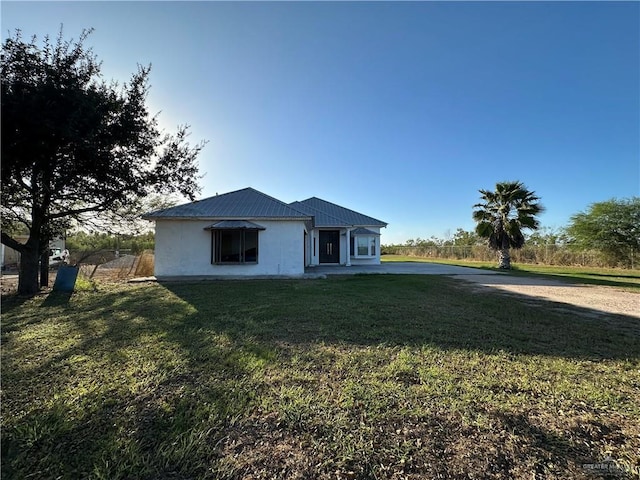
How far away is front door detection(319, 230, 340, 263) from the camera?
69.1ft

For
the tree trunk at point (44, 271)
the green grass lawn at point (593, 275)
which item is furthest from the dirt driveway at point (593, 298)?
the tree trunk at point (44, 271)

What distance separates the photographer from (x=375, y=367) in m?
3.52

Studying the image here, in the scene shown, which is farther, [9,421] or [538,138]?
[538,138]

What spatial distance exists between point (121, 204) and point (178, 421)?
1076cm

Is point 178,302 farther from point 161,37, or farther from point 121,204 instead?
point 161,37

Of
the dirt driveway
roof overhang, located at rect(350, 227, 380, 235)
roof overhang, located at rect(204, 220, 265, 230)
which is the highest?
roof overhang, located at rect(350, 227, 380, 235)

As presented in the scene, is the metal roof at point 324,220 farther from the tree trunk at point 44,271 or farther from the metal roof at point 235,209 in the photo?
the tree trunk at point 44,271

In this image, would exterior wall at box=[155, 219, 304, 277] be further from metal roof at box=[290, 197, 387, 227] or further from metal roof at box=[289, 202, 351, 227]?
metal roof at box=[290, 197, 387, 227]

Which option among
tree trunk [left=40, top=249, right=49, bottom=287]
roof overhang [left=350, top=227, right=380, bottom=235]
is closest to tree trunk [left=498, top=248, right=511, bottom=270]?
roof overhang [left=350, top=227, right=380, bottom=235]

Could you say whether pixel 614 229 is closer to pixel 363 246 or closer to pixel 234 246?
pixel 363 246

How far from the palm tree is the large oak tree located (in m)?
18.8

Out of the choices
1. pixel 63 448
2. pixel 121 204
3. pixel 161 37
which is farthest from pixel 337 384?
pixel 121 204

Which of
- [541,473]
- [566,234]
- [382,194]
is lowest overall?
[541,473]

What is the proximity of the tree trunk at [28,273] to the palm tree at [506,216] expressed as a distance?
917 inches
